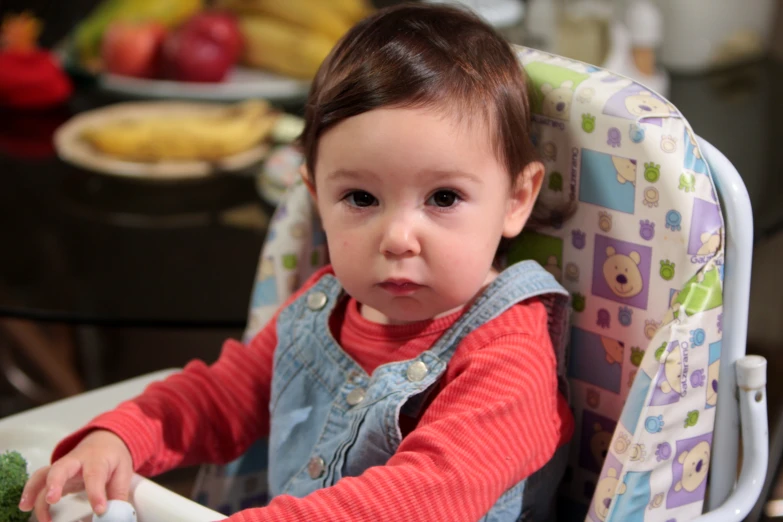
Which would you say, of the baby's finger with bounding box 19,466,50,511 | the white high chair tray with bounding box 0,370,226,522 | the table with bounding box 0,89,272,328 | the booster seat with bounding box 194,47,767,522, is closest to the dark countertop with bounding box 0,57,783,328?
the table with bounding box 0,89,272,328

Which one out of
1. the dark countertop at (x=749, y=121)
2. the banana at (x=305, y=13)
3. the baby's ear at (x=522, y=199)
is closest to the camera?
the baby's ear at (x=522, y=199)

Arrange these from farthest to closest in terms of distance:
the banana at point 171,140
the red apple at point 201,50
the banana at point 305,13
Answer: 1. the banana at point 305,13
2. the red apple at point 201,50
3. the banana at point 171,140

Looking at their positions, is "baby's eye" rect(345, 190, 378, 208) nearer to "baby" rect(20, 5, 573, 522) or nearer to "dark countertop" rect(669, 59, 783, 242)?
"baby" rect(20, 5, 573, 522)

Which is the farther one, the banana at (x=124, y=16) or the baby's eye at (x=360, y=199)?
the banana at (x=124, y=16)

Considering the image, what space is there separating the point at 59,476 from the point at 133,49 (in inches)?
52.5

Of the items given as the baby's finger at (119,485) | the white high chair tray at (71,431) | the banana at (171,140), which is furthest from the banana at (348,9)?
the baby's finger at (119,485)

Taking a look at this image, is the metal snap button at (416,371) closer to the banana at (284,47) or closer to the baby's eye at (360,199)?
the baby's eye at (360,199)

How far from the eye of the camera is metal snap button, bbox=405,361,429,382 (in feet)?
2.94

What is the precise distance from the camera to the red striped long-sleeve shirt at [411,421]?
798mm

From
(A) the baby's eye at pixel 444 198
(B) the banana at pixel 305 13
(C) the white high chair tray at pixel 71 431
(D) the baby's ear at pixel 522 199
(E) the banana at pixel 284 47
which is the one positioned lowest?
(C) the white high chair tray at pixel 71 431

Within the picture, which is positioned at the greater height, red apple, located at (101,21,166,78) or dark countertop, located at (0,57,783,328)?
red apple, located at (101,21,166,78)

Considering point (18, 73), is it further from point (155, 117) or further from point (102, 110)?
point (155, 117)

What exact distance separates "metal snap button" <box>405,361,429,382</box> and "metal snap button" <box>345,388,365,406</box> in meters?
0.05

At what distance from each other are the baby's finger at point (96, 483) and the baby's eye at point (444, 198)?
1.18 feet
